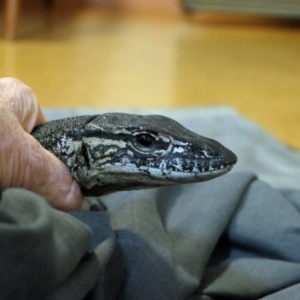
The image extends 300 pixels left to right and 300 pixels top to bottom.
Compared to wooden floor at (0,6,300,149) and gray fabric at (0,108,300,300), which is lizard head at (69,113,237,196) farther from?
wooden floor at (0,6,300,149)

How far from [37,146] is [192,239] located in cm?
42

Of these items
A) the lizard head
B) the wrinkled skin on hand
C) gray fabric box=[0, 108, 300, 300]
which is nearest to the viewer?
gray fabric box=[0, 108, 300, 300]

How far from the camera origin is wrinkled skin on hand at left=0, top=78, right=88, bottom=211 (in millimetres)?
704

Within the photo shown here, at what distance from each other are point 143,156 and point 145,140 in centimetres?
3

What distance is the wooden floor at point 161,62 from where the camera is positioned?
2.47 meters

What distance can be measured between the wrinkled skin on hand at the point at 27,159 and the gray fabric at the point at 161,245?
0.17 ft

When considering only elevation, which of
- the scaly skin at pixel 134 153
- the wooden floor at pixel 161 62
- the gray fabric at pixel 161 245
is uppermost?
the scaly skin at pixel 134 153

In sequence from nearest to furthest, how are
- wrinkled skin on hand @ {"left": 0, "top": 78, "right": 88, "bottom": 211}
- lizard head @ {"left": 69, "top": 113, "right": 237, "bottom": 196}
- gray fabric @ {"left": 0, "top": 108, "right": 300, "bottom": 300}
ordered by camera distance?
gray fabric @ {"left": 0, "top": 108, "right": 300, "bottom": 300} < wrinkled skin on hand @ {"left": 0, "top": 78, "right": 88, "bottom": 211} < lizard head @ {"left": 69, "top": 113, "right": 237, "bottom": 196}

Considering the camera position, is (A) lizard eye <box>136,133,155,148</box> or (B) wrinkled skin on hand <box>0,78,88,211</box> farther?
(A) lizard eye <box>136,133,155,148</box>

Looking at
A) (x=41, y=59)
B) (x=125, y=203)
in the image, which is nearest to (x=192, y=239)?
(x=125, y=203)

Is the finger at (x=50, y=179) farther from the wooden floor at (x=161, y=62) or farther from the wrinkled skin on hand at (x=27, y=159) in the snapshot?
the wooden floor at (x=161, y=62)

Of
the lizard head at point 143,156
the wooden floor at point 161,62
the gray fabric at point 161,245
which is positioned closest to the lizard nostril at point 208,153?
the lizard head at point 143,156

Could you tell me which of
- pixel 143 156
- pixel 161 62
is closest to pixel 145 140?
pixel 143 156

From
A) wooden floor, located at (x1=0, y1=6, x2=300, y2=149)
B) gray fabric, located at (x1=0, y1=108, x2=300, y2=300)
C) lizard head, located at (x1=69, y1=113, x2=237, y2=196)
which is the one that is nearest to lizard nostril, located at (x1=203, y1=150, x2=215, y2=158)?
lizard head, located at (x1=69, y1=113, x2=237, y2=196)
